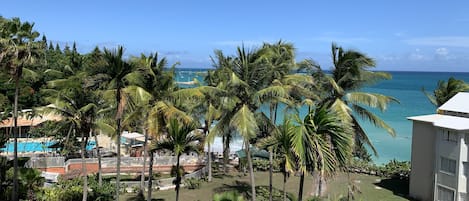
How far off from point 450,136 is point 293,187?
8.27m

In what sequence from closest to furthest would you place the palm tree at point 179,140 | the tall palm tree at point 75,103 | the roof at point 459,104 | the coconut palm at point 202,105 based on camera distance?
the palm tree at point 179,140
the coconut palm at point 202,105
the tall palm tree at point 75,103
the roof at point 459,104

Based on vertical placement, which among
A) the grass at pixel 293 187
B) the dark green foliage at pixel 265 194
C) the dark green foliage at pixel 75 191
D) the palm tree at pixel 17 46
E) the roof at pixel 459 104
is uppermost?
the palm tree at pixel 17 46

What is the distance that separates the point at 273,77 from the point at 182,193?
945cm

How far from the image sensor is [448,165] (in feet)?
65.1

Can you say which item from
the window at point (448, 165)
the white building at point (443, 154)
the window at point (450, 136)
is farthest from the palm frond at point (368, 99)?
the window at point (448, 165)

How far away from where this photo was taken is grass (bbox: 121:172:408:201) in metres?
20.7

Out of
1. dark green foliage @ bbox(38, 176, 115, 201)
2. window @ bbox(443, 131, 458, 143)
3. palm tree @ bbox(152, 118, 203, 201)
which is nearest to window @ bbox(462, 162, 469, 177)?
window @ bbox(443, 131, 458, 143)

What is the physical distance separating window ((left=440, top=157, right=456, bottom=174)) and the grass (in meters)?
2.89

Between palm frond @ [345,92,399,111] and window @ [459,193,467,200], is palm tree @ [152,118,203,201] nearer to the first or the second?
palm frond @ [345,92,399,111]

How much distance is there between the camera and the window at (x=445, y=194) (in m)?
19.6

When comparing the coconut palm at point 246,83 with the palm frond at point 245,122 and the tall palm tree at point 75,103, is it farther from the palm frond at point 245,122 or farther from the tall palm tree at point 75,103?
the tall palm tree at point 75,103

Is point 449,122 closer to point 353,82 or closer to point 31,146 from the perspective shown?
point 353,82

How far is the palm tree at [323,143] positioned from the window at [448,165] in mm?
14587

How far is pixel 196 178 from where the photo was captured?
2377 cm
